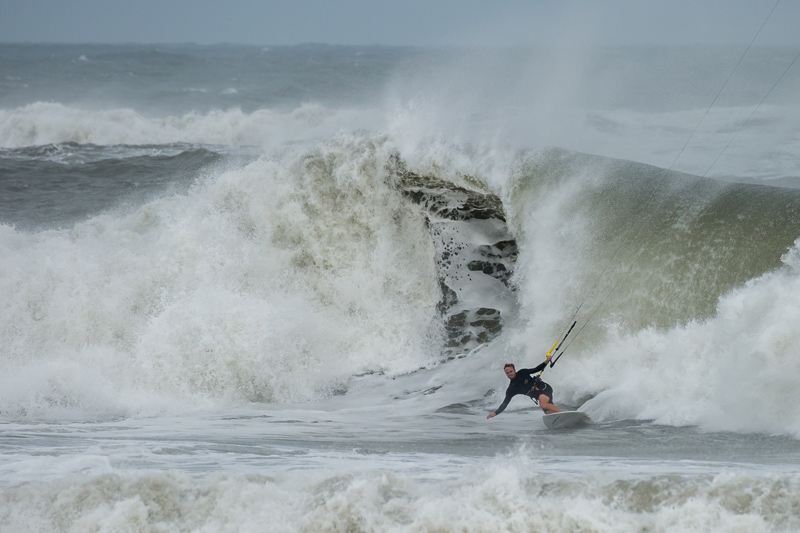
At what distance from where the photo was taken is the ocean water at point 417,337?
226 inches

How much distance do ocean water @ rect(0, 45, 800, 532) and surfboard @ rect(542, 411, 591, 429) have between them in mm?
214

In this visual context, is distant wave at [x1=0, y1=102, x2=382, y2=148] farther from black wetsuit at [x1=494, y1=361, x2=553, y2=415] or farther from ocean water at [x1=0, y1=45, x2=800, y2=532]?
black wetsuit at [x1=494, y1=361, x2=553, y2=415]

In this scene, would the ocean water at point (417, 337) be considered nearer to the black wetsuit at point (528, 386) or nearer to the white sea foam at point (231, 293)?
the white sea foam at point (231, 293)

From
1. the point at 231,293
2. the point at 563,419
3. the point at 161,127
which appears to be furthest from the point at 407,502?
the point at 161,127

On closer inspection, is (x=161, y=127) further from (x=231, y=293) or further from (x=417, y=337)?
(x=417, y=337)

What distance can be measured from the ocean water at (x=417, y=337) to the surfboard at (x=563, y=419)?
214 millimetres

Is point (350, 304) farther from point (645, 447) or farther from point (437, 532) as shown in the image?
point (437, 532)

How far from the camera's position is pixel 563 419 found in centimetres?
827

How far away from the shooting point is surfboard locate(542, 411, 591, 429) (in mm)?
8242

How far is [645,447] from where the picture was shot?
7250 millimetres

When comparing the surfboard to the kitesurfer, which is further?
the kitesurfer

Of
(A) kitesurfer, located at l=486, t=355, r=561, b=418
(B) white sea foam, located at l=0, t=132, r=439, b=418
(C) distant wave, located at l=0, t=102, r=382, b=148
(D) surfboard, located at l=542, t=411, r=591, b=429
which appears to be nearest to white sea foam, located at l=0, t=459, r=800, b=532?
(D) surfboard, located at l=542, t=411, r=591, b=429

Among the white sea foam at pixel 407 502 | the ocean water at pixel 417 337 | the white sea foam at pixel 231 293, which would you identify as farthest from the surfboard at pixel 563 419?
the white sea foam at pixel 231 293

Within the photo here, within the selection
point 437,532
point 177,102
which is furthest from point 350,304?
point 177,102
